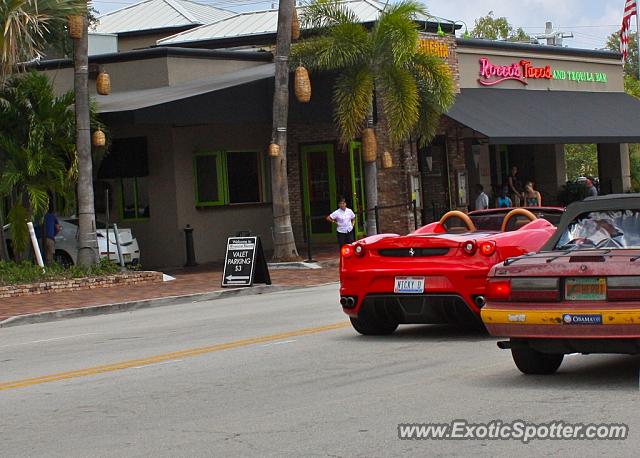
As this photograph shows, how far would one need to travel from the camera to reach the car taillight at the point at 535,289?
31.0 feet

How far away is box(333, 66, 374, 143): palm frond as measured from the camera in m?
29.8

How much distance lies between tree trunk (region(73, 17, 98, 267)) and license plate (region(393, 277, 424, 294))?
14.0 metres

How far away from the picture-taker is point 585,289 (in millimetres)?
9359

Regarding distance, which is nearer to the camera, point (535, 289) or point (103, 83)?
point (535, 289)

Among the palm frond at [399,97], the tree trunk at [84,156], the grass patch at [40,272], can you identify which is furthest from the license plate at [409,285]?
the palm frond at [399,97]

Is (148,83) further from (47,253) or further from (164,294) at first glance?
(164,294)

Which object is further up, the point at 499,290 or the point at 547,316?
the point at 499,290

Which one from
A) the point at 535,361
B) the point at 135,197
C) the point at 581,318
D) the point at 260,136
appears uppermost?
the point at 260,136

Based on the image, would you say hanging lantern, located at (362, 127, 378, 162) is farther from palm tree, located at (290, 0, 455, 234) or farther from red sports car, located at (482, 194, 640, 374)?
red sports car, located at (482, 194, 640, 374)

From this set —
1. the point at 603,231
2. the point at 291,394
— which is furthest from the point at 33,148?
the point at 603,231

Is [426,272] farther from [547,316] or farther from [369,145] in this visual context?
[369,145]

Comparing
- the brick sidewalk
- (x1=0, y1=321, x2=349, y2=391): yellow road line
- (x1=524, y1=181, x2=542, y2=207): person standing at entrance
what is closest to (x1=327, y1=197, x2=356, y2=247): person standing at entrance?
the brick sidewalk

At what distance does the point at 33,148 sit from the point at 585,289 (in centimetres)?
1867

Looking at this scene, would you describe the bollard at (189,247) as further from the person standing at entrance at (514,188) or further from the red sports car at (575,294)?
the red sports car at (575,294)
